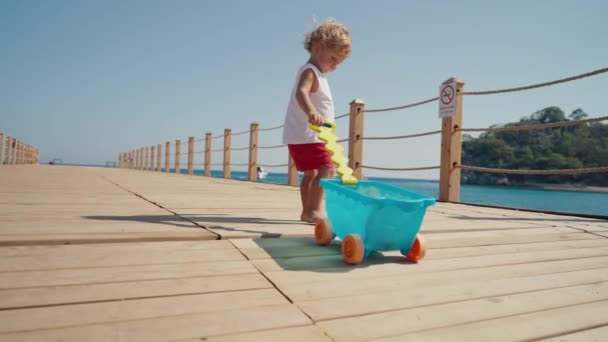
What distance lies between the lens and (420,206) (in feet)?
3.71

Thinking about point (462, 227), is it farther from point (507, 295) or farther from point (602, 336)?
point (602, 336)

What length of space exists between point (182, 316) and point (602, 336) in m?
0.77

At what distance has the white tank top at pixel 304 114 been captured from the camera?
189 centimetres

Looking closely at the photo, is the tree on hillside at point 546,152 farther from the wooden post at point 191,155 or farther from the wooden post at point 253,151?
the wooden post at point 253,151

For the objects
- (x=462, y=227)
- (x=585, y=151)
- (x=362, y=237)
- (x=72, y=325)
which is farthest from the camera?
(x=585, y=151)

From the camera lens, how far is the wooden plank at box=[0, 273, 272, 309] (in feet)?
2.47

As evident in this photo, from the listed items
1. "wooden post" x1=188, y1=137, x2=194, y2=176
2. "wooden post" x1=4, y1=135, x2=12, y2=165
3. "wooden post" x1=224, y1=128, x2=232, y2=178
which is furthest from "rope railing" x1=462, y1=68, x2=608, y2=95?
"wooden post" x1=4, y1=135, x2=12, y2=165

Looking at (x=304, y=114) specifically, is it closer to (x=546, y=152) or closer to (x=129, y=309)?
(x=129, y=309)

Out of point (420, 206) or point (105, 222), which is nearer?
A: point (420, 206)

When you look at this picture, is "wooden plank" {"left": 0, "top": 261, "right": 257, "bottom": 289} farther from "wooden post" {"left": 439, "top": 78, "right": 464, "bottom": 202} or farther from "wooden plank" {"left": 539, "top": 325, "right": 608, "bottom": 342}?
"wooden post" {"left": 439, "top": 78, "right": 464, "bottom": 202}

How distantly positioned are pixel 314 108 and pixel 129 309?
1.29 metres

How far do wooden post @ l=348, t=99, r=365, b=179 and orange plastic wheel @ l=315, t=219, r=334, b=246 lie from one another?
3.17 meters

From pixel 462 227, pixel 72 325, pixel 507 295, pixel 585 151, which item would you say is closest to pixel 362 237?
pixel 507 295

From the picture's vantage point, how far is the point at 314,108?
1830mm
